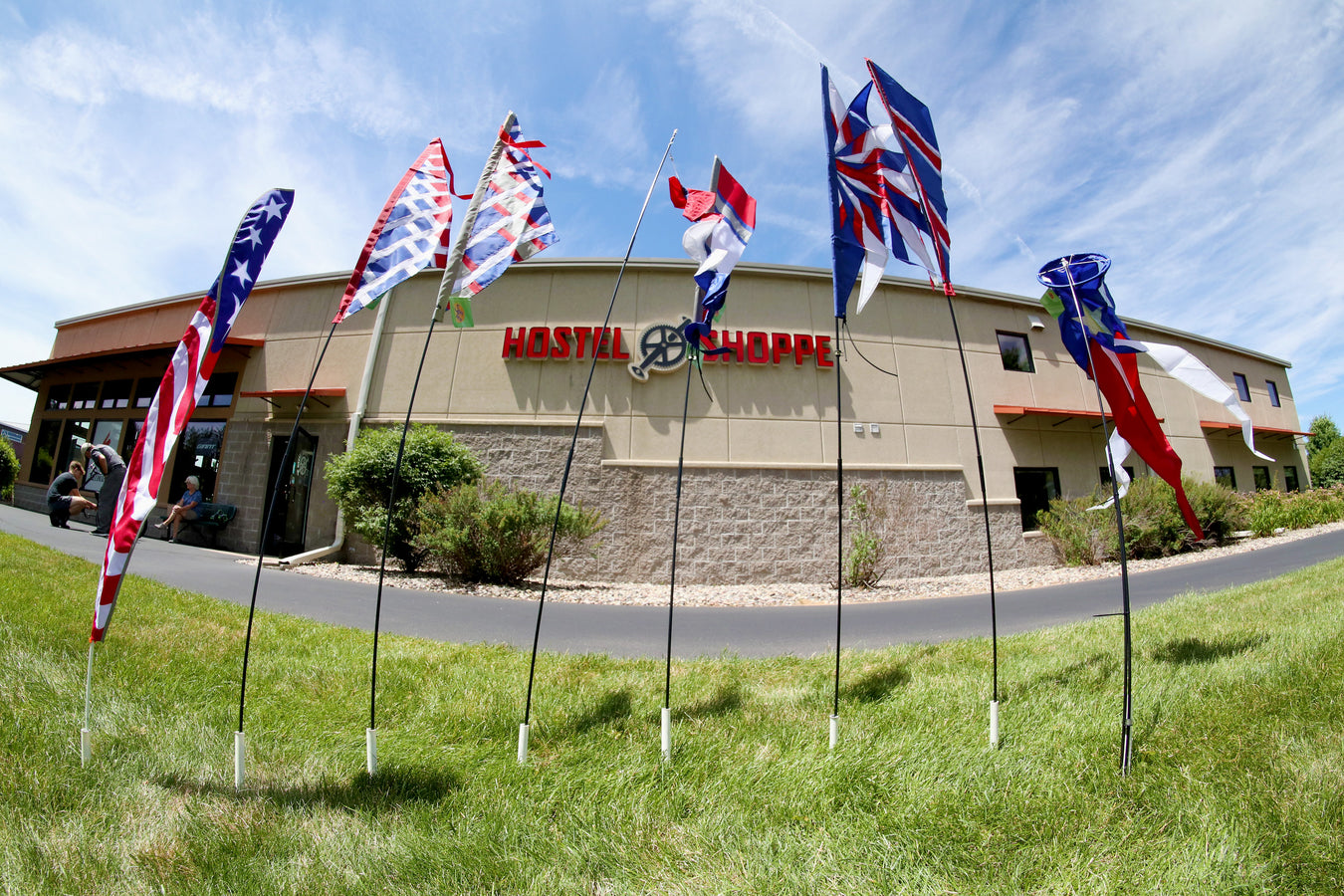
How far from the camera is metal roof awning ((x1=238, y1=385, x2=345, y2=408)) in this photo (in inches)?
532

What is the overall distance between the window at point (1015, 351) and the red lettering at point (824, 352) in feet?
18.3

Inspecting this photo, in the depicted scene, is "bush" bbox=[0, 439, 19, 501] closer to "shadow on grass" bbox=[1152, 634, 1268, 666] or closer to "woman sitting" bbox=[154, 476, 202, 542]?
"woman sitting" bbox=[154, 476, 202, 542]

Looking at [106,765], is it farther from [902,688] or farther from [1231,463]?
Answer: [1231,463]

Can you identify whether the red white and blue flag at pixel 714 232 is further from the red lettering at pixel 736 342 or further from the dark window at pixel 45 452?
the dark window at pixel 45 452

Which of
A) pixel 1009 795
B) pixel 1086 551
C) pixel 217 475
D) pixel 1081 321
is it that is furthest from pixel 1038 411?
pixel 217 475

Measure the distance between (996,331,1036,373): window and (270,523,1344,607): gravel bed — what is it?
5.77 m

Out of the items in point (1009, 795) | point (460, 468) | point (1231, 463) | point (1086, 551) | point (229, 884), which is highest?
point (1231, 463)

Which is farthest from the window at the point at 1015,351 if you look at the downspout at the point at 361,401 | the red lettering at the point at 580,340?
the downspout at the point at 361,401

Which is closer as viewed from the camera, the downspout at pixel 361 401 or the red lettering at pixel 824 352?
the downspout at pixel 361 401

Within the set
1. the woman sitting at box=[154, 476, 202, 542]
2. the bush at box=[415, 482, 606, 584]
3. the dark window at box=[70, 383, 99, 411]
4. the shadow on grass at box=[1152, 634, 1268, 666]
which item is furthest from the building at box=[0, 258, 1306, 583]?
the shadow on grass at box=[1152, 634, 1268, 666]

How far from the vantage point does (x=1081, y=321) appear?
11.6ft

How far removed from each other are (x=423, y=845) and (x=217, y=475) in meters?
16.5

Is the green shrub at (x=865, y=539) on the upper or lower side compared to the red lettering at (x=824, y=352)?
lower

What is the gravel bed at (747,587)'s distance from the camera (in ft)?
29.0
